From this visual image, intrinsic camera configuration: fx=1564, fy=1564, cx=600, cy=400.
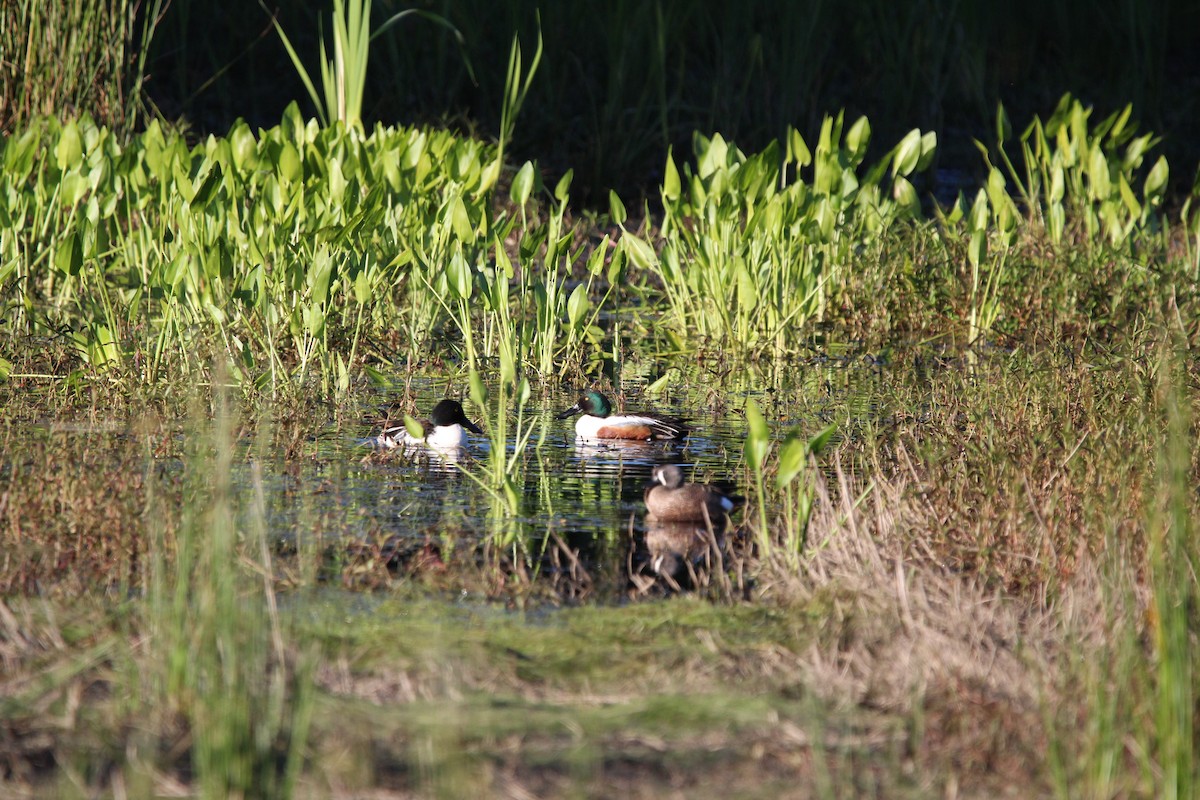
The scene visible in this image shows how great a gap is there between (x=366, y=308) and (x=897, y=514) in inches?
154

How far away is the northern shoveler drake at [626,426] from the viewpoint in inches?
244

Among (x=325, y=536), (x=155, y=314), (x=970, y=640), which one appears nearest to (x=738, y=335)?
(x=155, y=314)

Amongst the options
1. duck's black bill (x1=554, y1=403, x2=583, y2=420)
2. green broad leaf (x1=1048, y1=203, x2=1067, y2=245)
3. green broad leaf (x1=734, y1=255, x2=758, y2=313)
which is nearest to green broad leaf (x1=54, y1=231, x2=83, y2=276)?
duck's black bill (x1=554, y1=403, x2=583, y2=420)

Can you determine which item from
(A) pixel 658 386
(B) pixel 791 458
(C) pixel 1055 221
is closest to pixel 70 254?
(A) pixel 658 386

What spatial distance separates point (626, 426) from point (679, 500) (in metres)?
1.25

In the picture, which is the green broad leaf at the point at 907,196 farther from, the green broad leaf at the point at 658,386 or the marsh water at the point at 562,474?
the green broad leaf at the point at 658,386

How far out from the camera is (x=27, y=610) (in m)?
3.54

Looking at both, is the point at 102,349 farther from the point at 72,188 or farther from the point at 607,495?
the point at 607,495

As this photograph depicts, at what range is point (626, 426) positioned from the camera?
6.20 m

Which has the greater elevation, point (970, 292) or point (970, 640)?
point (970, 292)

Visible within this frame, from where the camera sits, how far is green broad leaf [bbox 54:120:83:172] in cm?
727

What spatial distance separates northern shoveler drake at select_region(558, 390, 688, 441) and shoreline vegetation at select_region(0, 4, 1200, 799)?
1.42 feet

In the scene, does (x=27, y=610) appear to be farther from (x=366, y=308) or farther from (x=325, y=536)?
(x=366, y=308)

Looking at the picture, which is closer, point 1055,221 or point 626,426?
point 626,426
